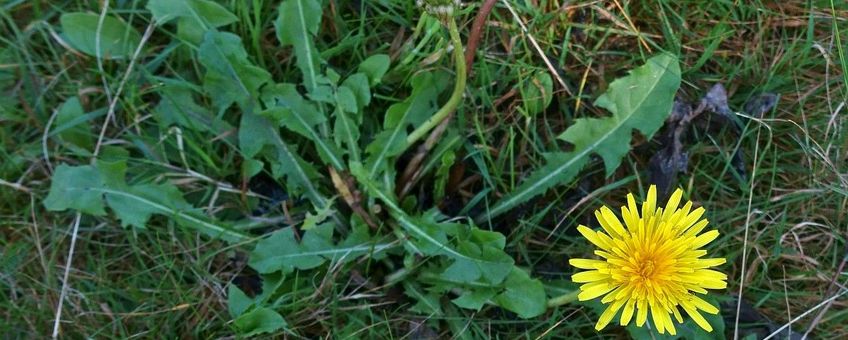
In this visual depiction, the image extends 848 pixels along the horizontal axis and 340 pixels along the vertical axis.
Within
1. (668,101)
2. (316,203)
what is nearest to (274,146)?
Result: (316,203)

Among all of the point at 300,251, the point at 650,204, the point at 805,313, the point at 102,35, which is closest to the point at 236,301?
the point at 300,251

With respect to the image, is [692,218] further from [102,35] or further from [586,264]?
[102,35]

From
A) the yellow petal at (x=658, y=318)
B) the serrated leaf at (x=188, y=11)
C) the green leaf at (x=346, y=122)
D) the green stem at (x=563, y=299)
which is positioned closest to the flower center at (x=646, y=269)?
the yellow petal at (x=658, y=318)

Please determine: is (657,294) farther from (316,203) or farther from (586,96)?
(316,203)

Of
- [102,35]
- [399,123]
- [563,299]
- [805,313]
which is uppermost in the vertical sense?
[102,35]

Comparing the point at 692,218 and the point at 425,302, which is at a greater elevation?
the point at 692,218

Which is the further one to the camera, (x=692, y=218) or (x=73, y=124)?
(x=73, y=124)

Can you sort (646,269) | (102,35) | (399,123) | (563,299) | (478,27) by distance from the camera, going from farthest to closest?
(102,35), (399,123), (563,299), (478,27), (646,269)
